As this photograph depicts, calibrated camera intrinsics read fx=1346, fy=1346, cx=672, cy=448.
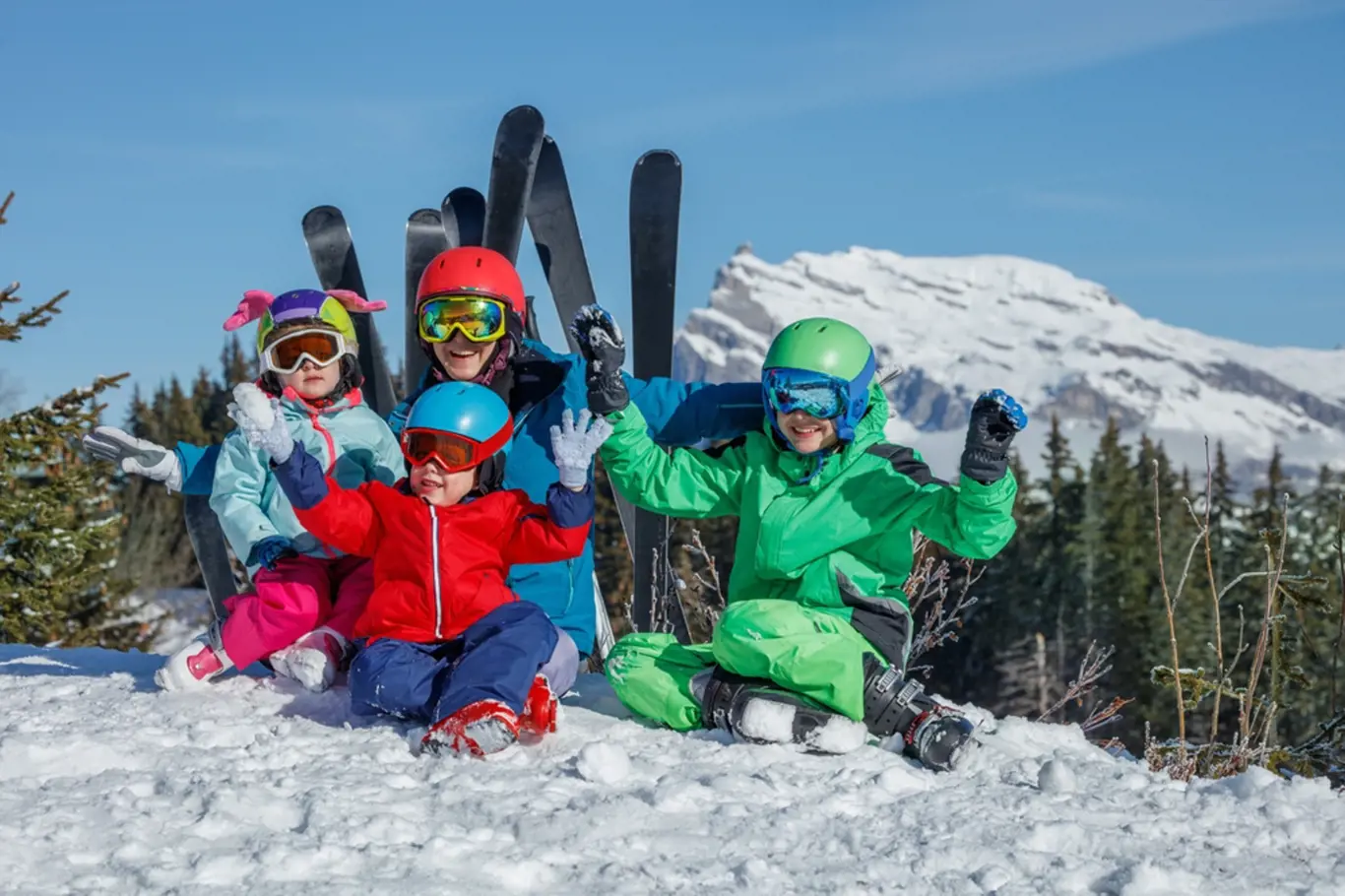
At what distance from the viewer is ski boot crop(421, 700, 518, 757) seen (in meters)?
4.00

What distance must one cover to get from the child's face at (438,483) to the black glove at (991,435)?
66.8 inches

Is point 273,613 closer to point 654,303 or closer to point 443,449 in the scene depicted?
point 443,449

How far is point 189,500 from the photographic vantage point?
6.82 meters

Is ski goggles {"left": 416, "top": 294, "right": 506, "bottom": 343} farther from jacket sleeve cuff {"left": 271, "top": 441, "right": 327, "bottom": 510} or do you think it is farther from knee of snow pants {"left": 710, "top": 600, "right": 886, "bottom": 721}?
knee of snow pants {"left": 710, "top": 600, "right": 886, "bottom": 721}

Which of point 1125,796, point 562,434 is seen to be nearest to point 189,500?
point 562,434

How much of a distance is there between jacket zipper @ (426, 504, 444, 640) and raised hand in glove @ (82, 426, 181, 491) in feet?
4.28

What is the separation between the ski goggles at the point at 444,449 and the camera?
15.1 feet

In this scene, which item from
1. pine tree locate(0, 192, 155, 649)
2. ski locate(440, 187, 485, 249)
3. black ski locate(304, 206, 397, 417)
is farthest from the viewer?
pine tree locate(0, 192, 155, 649)

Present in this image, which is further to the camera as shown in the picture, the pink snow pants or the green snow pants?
the pink snow pants

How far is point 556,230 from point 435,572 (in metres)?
3.38

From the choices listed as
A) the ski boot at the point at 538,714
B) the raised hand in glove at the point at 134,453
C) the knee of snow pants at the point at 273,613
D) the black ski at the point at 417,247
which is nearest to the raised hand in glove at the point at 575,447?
the ski boot at the point at 538,714

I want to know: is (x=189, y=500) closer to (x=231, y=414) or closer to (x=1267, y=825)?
(x=231, y=414)

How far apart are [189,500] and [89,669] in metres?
1.31

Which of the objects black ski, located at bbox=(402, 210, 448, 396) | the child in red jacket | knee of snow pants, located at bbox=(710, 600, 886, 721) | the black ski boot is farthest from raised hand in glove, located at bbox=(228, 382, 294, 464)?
black ski, located at bbox=(402, 210, 448, 396)
